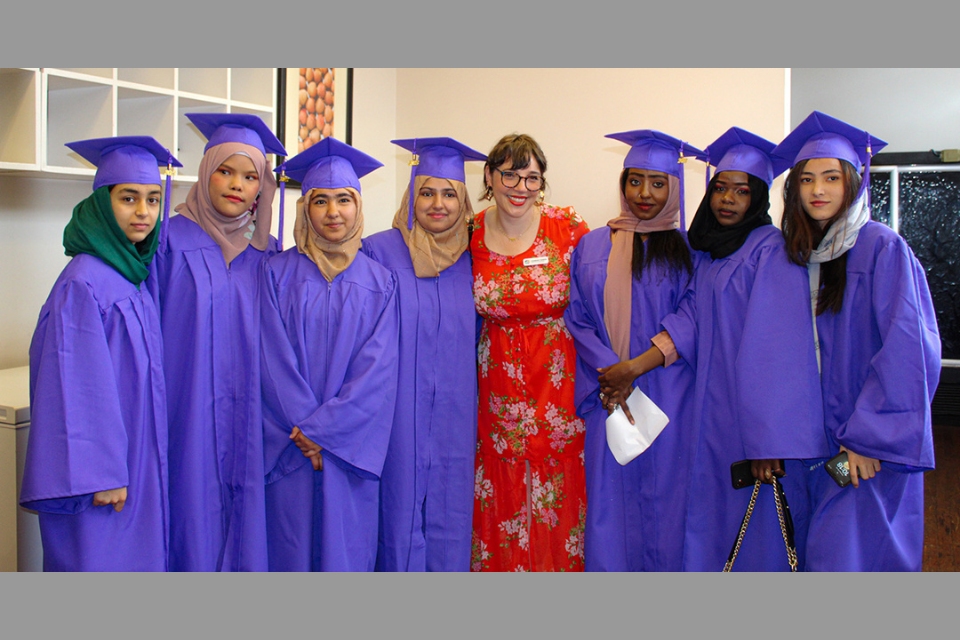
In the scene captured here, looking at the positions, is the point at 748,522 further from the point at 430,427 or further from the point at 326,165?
the point at 326,165

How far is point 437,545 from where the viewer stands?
2.76 meters

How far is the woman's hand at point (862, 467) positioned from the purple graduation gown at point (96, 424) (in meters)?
1.99

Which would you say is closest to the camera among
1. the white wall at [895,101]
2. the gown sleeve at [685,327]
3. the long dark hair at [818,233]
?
the long dark hair at [818,233]

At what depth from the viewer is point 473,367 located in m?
2.78

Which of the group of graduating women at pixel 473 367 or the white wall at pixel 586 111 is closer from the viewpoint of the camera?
the group of graduating women at pixel 473 367

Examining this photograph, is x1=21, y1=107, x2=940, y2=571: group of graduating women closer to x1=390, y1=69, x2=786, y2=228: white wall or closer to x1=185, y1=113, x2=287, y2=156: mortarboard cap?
x1=185, y1=113, x2=287, y2=156: mortarboard cap

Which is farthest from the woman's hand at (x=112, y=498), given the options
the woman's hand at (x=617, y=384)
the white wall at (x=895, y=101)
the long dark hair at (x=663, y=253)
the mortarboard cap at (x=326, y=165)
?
the white wall at (x=895, y=101)

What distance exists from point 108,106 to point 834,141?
96.2 inches

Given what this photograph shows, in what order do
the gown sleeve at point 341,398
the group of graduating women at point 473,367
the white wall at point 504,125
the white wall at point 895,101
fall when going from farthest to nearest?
the white wall at point 895,101 → the white wall at point 504,125 → the gown sleeve at point 341,398 → the group of graduating women at point 473,367

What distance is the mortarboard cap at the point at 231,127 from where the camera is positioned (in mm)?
2471

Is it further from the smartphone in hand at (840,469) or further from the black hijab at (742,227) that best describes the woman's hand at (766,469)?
the black hijab at (742,227)

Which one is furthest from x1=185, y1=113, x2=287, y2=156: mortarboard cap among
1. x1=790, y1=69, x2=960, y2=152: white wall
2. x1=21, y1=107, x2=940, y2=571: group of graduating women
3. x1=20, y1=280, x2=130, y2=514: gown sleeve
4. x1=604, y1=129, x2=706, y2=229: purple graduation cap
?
x1=790, y1=69, x2=960, y2=152: white wall

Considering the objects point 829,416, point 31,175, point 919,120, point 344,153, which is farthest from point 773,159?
point 919,120

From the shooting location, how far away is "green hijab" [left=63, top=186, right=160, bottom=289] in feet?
7.00
